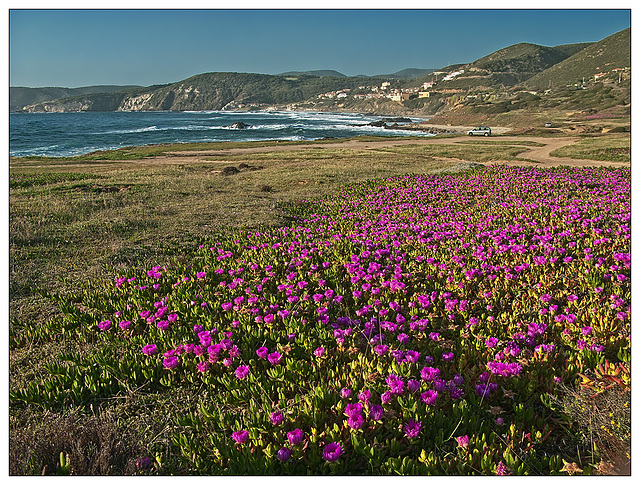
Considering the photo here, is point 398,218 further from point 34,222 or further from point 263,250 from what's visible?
point 34,222

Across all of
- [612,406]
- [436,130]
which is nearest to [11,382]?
[612,406]

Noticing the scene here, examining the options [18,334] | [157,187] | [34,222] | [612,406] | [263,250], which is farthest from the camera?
[157,187]

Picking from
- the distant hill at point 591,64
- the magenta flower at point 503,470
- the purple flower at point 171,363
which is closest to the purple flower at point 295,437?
the magenta flower at point 503,470

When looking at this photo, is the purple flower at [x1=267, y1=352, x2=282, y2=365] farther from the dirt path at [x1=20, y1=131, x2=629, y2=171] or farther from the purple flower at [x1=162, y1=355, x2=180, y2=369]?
the dirt path at [x1=20, y1=131, x2=629, y2=171]

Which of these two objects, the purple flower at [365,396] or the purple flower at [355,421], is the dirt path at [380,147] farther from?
the purple flower at [355,421]

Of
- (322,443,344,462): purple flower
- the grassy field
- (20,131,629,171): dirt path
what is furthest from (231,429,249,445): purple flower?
(20,131,629,171): dirt path

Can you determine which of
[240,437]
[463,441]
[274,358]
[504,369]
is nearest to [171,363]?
[274,358]

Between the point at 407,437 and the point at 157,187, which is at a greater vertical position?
the point at 157,187
